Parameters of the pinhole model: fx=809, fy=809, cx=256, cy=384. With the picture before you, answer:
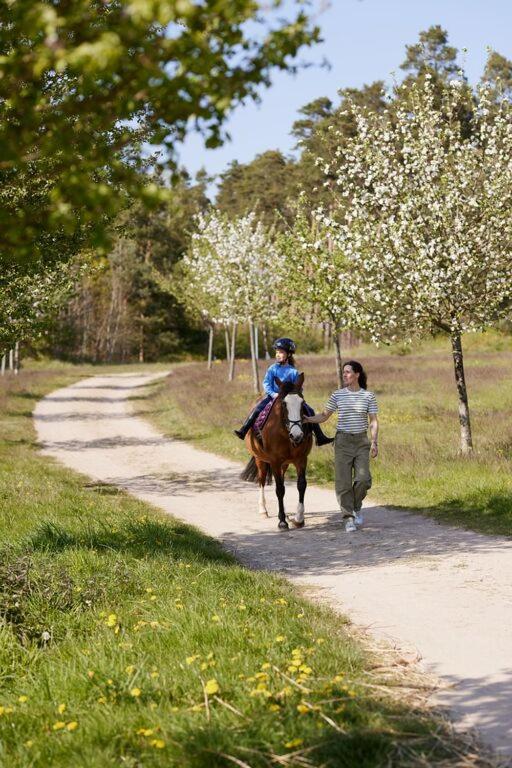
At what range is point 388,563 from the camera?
10.2 m

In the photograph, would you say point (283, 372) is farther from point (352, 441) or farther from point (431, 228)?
point (431, 228)

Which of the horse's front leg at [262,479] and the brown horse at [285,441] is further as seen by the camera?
the horse's front leg at [262,479]

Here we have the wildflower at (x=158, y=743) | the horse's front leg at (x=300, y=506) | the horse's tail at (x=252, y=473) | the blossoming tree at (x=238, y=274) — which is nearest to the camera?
the wildflower at (x=158, y=743)

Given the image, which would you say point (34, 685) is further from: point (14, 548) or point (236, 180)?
point (236, 180)

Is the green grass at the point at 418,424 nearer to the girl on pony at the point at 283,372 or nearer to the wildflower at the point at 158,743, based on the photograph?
the girl on pony at the point at 283,372

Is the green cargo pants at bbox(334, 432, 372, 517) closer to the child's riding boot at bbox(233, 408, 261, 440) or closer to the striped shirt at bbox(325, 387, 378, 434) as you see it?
the striped shirt at bbox(325, 387, 378, 434)

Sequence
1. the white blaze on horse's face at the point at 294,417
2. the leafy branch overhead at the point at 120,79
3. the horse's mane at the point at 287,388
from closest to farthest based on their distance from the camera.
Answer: the leafy branch overhead at the point at 120,79
the white blaze on horse's face at the point at 294,417
the horse's mane at the point at 287,388

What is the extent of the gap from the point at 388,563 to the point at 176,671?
15.8 feet

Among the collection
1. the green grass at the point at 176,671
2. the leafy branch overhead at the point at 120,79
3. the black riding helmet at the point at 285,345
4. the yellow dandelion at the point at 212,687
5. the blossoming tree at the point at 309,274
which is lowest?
the green grass at the point at 176,671

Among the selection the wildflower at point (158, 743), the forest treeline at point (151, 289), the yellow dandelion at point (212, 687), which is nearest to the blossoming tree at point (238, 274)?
the forest treeline at point (151, 289)

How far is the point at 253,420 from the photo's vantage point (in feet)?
46.0

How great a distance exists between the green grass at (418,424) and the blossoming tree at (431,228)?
1.85m

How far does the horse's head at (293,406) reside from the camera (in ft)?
41.1

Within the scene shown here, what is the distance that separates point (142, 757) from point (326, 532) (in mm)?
7949
